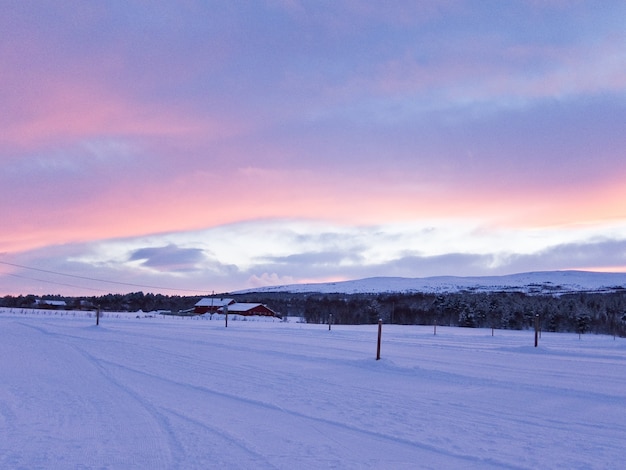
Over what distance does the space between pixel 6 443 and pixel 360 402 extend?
16.3ft

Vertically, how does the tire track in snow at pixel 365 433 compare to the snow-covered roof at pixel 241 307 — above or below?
above

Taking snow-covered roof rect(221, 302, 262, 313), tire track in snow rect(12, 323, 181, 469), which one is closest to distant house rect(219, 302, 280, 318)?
snow-covered roof rect(221, 302, 262, 313)

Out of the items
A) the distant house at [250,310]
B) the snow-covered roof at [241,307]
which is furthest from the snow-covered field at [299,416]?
the snow-covered roof at [241,307]

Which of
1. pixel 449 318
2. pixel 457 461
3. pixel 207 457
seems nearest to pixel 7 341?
pixel 207 457

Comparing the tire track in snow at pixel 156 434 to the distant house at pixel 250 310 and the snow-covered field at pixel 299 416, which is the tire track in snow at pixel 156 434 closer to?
the snow-covered field at pixel 299 416

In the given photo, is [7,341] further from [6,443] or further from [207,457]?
[207,457]

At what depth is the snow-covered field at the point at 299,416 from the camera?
18.4 ft

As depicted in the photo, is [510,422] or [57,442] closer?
[57,442]

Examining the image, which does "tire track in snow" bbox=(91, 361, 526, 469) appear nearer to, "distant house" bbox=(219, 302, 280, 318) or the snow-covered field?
the snow-covered field

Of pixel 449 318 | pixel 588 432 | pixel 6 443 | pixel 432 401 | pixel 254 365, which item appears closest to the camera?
pixel 6 443

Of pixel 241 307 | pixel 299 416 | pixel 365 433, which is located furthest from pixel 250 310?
pixel 365 433

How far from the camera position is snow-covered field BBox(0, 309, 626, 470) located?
5.61 metres

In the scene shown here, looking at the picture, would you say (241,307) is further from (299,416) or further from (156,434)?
(156,434)

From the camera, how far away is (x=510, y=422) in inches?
299
